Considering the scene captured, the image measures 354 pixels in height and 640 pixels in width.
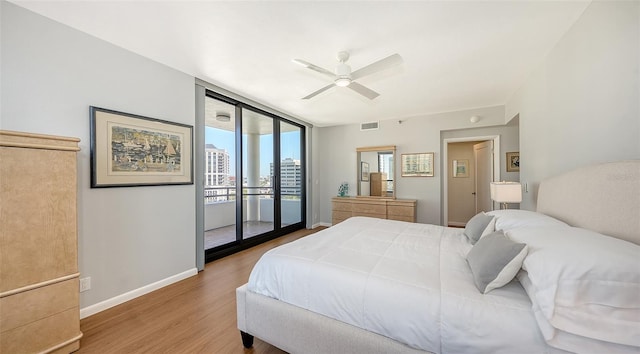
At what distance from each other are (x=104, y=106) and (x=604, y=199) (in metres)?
3.87

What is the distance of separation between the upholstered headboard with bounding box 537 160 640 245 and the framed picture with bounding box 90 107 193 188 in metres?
3.62

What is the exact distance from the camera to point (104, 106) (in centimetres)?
211

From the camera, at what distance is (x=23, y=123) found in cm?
170

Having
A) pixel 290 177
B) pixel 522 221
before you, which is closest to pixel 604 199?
pixel 522 221

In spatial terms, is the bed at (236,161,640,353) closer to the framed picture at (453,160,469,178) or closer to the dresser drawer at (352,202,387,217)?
the dresser drawer at (352,202,387,217)

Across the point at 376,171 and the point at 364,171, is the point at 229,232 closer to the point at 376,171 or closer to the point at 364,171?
the point at 364,171

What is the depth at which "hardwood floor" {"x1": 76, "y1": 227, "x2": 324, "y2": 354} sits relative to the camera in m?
1.64

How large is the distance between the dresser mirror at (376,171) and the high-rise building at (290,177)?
140 cm

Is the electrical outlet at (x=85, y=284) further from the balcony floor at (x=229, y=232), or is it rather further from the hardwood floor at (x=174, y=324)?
the balcony floor at (x=229, y=232)

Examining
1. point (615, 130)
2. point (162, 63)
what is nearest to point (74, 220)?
point (162, 63)

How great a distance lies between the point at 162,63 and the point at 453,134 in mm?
4893

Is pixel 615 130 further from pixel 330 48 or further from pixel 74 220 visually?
Answer: pixel 74 220

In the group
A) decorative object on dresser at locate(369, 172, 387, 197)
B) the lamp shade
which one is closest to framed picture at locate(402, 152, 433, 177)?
decorative object on dresser at locate(369, 172, 387, 197)

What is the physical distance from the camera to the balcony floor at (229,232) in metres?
3.83
